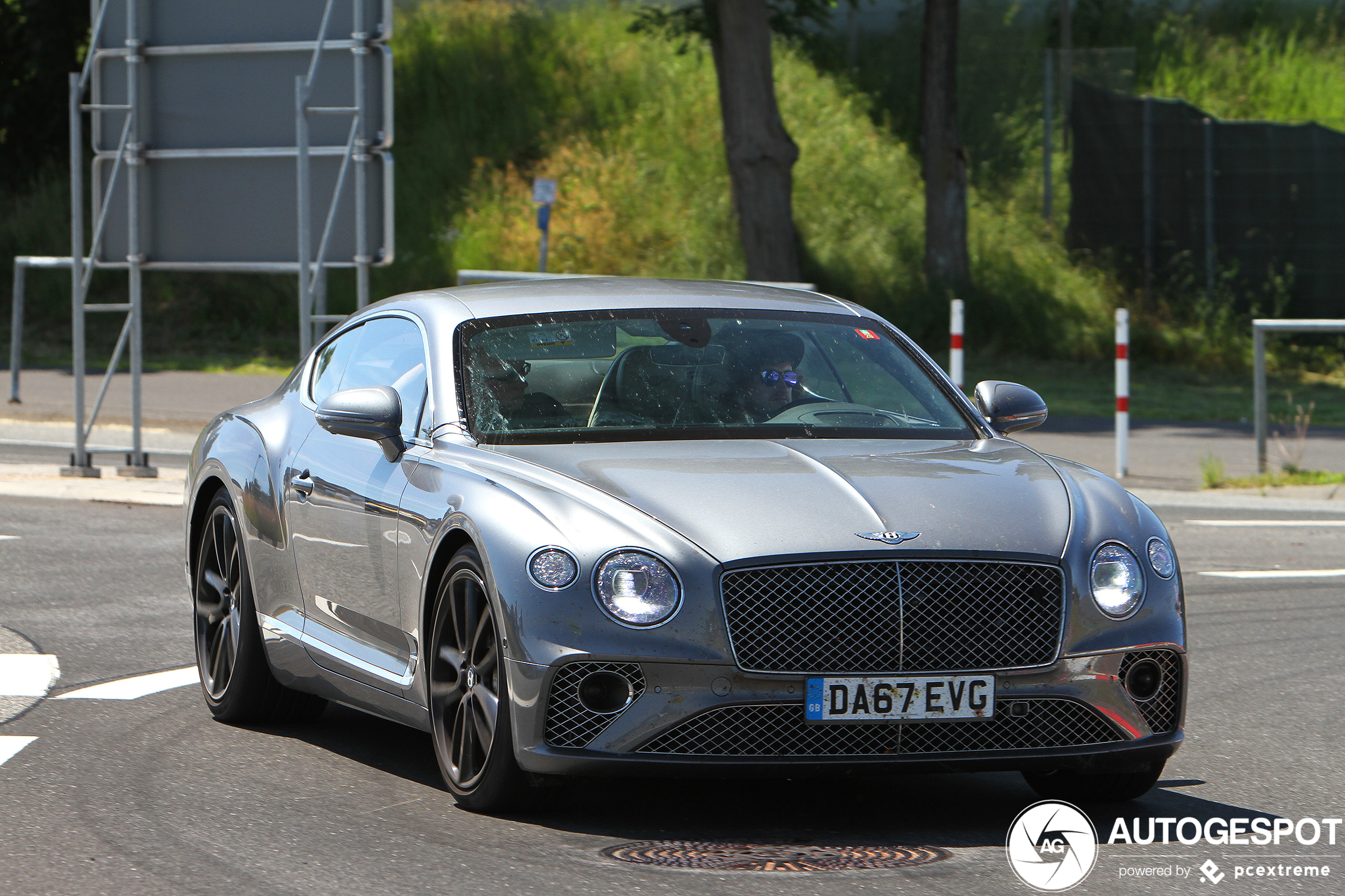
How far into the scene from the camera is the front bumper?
493 centimetres

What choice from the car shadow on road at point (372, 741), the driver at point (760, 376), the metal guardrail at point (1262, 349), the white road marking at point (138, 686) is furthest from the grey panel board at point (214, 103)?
the driver at point (760, 376)

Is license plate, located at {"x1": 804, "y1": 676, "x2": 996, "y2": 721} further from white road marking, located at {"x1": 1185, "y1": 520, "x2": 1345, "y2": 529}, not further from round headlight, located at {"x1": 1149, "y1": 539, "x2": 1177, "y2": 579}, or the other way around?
white road marking, located at {"x1": 1185, "y1": 520, "x2": 1345, "y2": 529}

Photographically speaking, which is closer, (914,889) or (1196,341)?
(914,889)

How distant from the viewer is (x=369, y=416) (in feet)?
19.5

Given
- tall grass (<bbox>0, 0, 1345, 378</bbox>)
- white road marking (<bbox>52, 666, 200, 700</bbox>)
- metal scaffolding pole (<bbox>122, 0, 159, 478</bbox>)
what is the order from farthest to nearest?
1. tall grass (<bbox>0, 0, 1345, 378</bbox>)
2. metal scaffolding pole (<bbox>122, 0, 159, 478</bbox>)
3. white road marking (<bbox>52, 666, 200, 700</bbox>)

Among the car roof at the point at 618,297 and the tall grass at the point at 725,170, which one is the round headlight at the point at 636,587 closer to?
the car roof at the point at 618,297

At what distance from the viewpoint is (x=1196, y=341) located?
1105 inches

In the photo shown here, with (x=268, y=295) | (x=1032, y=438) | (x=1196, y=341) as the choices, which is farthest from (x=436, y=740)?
(x=268, y=295)

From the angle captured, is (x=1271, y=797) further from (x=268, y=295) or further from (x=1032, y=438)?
(x=268, y=295)

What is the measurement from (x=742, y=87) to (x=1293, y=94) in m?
13.0

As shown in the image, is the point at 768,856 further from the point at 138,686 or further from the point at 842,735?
the point at 138,686

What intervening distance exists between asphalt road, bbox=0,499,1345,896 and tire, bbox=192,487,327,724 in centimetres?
11

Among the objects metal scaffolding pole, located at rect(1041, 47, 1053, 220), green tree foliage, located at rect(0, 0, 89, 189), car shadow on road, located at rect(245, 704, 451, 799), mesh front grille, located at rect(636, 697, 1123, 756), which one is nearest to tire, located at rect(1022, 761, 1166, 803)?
mesh front grille, located at rect(636, 697, 1123, 756)

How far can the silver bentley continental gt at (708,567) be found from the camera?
16.3 feet
